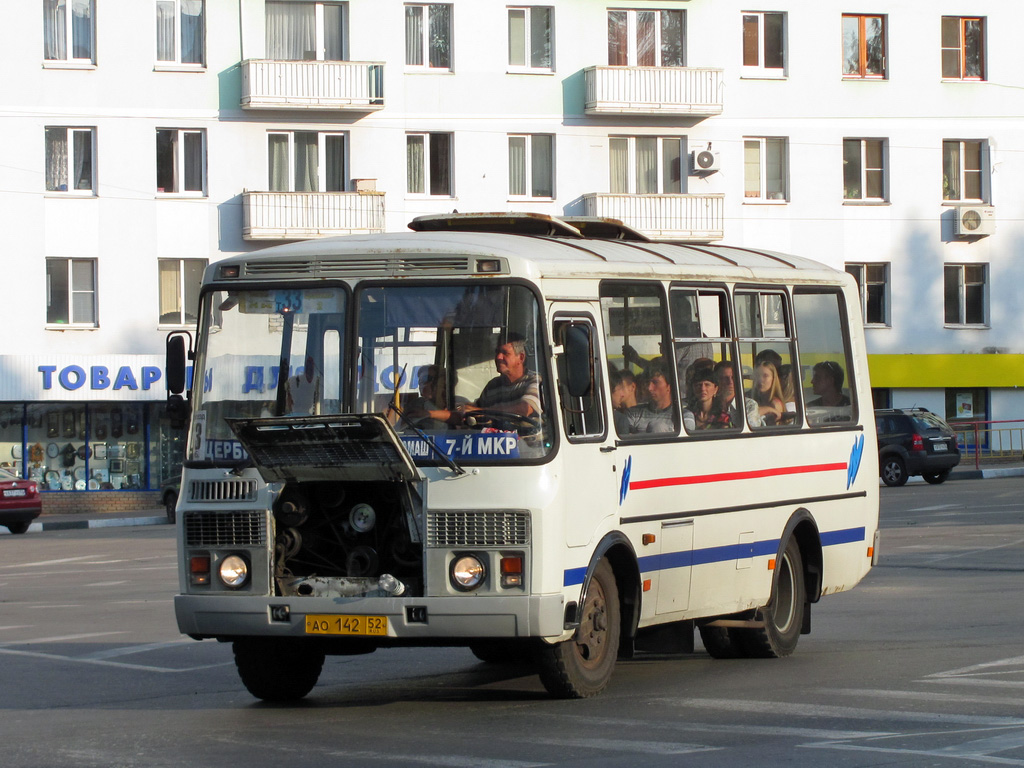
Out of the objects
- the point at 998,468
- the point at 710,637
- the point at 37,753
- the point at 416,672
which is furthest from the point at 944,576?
the point at 998,468

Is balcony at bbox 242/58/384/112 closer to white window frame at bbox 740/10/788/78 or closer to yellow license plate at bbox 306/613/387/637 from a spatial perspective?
white window frame at bbox 740/10/788/78

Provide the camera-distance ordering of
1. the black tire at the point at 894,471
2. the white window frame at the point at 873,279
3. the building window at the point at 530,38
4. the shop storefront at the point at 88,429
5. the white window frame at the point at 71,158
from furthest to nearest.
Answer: the white window frame at the point at 873,279
the building window at the point at 530,38
the white window frame at the point at 71,158
the shop storefront at the point at 88,429
the black tire at the point at 894,471

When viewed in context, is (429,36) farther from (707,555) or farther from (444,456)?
(444,456)

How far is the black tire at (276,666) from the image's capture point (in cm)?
984

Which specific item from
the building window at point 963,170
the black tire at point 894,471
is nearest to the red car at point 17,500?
the black tire at point 894,471

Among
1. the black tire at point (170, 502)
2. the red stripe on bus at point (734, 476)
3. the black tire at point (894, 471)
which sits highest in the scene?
the red stripe on bus at point (734, 476)

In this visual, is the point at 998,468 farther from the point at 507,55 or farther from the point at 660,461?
the point at 660,461

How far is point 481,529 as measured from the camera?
29.2 ft

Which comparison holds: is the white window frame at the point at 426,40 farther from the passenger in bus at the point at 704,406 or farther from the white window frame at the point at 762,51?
the passenger in bus at the point at 704,406

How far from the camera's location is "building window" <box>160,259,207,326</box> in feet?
128

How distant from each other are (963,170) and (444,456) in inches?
1474

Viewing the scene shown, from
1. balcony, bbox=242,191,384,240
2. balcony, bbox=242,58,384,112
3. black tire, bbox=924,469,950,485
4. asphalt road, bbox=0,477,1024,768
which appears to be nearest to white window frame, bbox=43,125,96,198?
balcony, bbox=242,191,384,240

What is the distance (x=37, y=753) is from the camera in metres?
8.11

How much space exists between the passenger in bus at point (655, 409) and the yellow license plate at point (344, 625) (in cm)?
200
